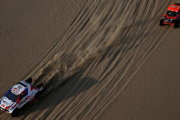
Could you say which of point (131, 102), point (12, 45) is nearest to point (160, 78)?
point (131, 102)

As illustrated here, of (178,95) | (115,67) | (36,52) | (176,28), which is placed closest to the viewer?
(178,95)

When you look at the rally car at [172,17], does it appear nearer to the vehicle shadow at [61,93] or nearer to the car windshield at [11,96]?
the vehicle shadow at [61,93]

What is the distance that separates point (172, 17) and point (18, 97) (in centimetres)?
1204

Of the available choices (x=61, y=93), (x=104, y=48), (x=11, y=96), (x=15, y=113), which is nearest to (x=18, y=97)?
(x=11, y=96)

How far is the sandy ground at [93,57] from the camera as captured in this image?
1580 centimetres

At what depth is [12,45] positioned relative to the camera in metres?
19.6

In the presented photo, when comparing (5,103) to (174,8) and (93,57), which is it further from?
(174,8)

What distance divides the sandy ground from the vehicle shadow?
0.19ft

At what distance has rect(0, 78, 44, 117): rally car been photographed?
49.2ft

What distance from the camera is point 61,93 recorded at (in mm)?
16422

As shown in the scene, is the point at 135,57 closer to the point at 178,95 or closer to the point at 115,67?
the point at 115,67

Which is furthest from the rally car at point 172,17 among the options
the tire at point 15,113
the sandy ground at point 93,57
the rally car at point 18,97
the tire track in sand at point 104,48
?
the tire at point 15,113

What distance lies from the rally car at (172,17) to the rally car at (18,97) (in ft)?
33.6

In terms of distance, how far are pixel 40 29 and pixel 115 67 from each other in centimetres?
661
